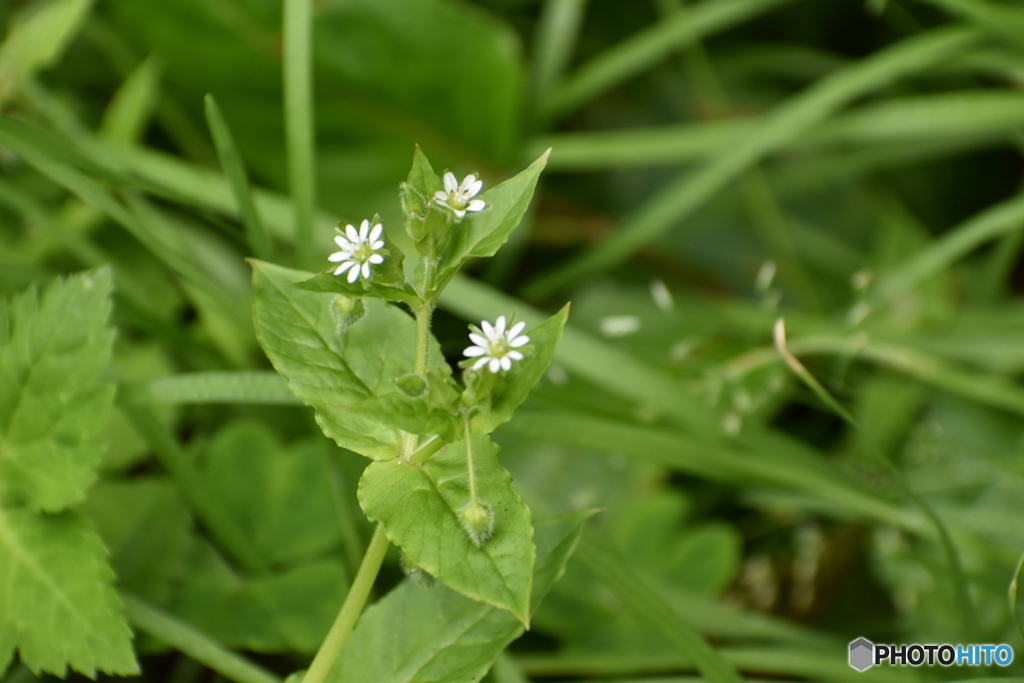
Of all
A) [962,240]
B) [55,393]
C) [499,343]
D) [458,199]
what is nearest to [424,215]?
[458,199]

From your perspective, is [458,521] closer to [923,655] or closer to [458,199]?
[458,199]

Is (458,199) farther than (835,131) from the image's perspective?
No

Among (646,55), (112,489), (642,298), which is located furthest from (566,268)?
(112,489)

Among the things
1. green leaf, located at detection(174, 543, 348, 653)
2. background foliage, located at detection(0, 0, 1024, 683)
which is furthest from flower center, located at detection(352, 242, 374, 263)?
green leaf, located at detection(174, 543, 348, 653)

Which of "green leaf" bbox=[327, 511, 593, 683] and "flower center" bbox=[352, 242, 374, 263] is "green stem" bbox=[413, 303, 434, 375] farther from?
"green leaf" bbox=[327, 511, 593, 683]

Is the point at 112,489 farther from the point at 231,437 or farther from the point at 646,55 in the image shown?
the point at 646,55

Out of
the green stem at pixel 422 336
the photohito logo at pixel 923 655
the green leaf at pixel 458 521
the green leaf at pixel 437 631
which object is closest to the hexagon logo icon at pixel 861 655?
the photohito logo at pixel 923 655
